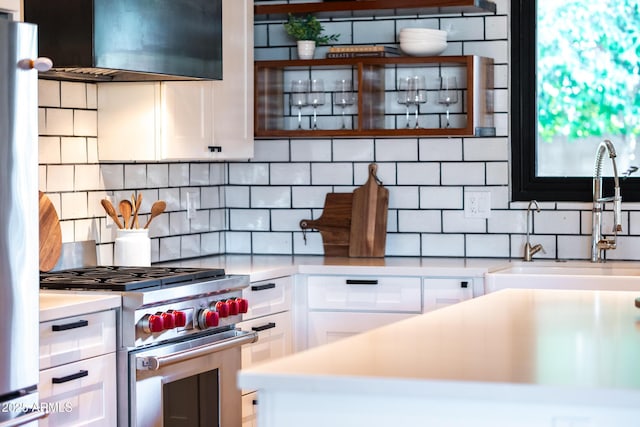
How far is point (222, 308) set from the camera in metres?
4.10

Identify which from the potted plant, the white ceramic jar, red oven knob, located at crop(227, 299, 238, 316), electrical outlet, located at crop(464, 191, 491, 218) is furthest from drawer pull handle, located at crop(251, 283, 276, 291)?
the potted plant

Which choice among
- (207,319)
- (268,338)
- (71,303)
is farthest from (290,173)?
(71,303)

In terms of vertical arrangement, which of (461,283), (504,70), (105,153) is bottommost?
(461,283)

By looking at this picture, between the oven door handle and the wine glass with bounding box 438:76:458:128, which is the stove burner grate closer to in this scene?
the oven door handle

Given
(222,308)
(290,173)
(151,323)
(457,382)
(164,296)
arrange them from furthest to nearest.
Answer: (290,173), (222,308), (164,296), (151,323), (457,382)

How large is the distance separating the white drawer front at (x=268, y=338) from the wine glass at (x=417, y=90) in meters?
1.10

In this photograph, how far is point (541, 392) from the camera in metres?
1.94

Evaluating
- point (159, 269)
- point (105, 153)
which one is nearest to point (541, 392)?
point (159, 269)

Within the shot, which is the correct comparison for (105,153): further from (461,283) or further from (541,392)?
(541,392)

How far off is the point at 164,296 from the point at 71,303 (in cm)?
42

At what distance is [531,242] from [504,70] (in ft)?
2.54

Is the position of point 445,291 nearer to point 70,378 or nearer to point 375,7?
point 375,7

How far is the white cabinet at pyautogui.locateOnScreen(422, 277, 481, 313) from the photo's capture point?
4637 millimetres

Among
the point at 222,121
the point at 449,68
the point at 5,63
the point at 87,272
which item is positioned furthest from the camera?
the point at 449,68
